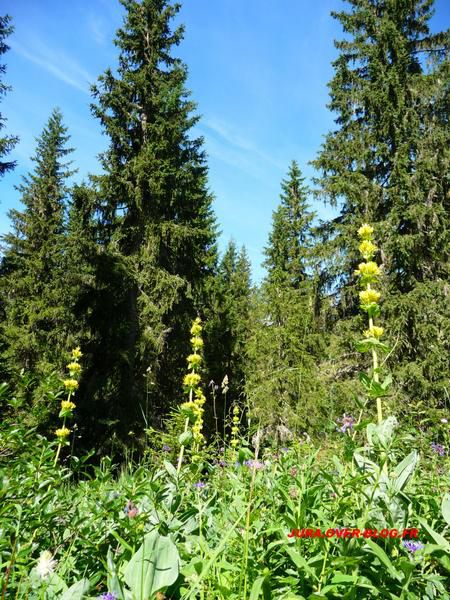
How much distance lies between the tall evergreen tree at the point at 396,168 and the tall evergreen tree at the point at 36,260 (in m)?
8.76

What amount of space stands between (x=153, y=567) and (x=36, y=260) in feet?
59.5

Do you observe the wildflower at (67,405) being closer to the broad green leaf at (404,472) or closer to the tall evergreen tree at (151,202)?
the broad green leaf at (404,472)

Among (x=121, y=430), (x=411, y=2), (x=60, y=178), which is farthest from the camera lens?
(x=60, y=178)

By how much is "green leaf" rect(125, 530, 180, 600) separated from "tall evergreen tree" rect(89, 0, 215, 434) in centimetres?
848

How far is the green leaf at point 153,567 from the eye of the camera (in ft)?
3.76

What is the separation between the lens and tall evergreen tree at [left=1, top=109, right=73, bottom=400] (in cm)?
1486

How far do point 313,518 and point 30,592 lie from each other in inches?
42.9

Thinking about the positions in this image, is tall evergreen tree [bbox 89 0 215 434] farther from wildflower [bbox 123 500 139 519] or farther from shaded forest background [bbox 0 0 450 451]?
wildflower [bbox 123 500 139 519]

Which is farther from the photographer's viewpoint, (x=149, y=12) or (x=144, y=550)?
(x=149, y=12)

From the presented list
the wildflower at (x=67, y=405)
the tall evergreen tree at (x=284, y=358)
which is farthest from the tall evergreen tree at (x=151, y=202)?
the wildflower at (x=67, y=405)

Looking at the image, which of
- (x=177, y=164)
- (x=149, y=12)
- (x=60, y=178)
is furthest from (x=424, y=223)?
(x=60, y=178)

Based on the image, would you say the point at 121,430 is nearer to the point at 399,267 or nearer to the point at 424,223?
the point at 399,267

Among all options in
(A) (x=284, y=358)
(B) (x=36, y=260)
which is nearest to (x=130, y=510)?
(A) (x=284, y=358)

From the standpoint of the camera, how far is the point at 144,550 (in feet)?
3.87
